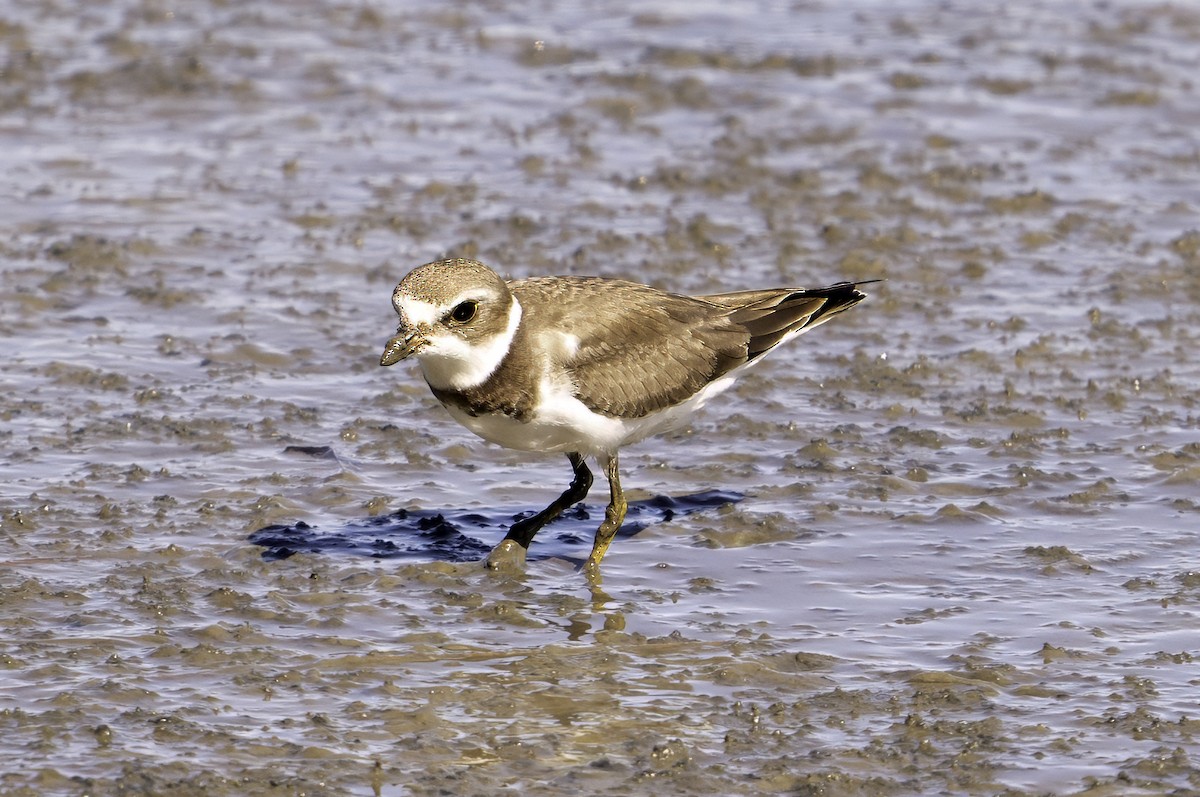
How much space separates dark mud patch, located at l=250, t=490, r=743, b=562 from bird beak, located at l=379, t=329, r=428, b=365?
1.39m

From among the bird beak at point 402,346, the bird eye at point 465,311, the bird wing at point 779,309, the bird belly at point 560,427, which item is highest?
the bird eye at point 465,311

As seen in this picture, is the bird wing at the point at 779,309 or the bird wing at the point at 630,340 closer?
the bird wing at the point at 630,340

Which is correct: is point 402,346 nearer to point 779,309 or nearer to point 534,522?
point 534,522

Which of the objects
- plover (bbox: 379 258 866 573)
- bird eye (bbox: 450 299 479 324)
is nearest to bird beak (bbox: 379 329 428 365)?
plover (bbox: 379 258 866 573)

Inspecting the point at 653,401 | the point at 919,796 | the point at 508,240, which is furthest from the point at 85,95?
the point at 919,796

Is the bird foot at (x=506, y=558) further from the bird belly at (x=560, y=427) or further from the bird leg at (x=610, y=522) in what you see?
the bird belly at (x=560, y=427)

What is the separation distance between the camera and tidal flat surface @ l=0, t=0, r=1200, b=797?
7.04m

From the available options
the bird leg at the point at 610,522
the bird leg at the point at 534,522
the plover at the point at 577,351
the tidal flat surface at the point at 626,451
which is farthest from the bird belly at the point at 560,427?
the tidal flat surface at the point at 626,451

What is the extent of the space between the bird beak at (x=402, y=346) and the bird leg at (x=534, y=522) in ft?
4.46

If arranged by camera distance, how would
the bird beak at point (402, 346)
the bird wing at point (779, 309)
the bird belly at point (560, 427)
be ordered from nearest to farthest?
the bird beak at point (402, 346) < the bird belly at point (560, 427) < the bird wing at point (779, 309)

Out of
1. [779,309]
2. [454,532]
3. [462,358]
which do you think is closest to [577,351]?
[462,358]

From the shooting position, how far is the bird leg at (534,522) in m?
8.71

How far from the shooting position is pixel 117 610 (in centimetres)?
786

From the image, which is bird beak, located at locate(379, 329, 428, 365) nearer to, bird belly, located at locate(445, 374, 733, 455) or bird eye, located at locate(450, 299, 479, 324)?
bird eye, located at locate(450, 299, 479, 324)
